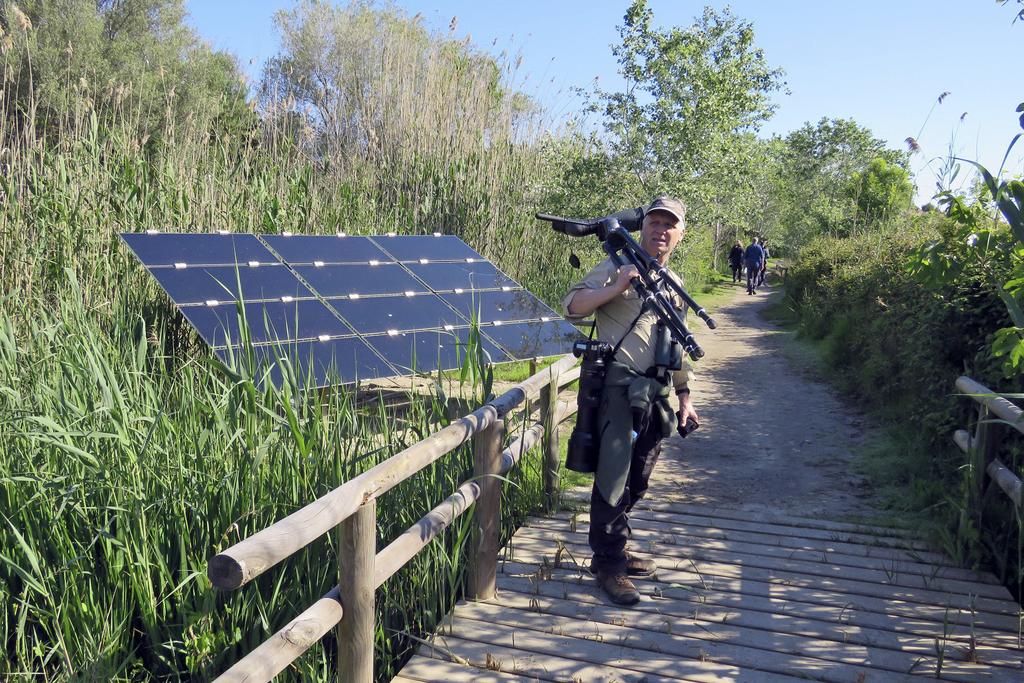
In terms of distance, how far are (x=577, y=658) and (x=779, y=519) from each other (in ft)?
7.63

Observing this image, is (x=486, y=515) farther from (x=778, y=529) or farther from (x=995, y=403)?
(x=995, y=403)

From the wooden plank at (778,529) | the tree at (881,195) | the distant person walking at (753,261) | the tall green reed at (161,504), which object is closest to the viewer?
the tall green reed at (161,504)

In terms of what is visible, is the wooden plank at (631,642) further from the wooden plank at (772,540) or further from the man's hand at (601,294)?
the man's hand at (601,294)

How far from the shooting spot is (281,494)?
3.44 meters

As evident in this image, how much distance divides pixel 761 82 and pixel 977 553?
10.8 metres

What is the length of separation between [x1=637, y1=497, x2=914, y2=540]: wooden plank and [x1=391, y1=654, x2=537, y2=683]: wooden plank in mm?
2298

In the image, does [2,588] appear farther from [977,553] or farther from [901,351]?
[901,351]

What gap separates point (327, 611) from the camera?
111 inches

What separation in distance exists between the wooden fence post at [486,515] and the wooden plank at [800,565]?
68 centimetres

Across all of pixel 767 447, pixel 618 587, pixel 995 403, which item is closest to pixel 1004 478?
pixel 995 403

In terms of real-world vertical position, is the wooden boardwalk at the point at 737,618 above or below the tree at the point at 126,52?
below

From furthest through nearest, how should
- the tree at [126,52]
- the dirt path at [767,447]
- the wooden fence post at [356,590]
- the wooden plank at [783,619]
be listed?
the tree at [126,52] → the dirt path at [767,447] → the wooden plank at [783,619] → the wooden fence post at [356,590]

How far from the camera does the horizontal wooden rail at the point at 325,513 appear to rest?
2262 mm

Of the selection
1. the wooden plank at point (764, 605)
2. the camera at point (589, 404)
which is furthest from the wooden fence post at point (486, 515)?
the camera at point (589, 404)
